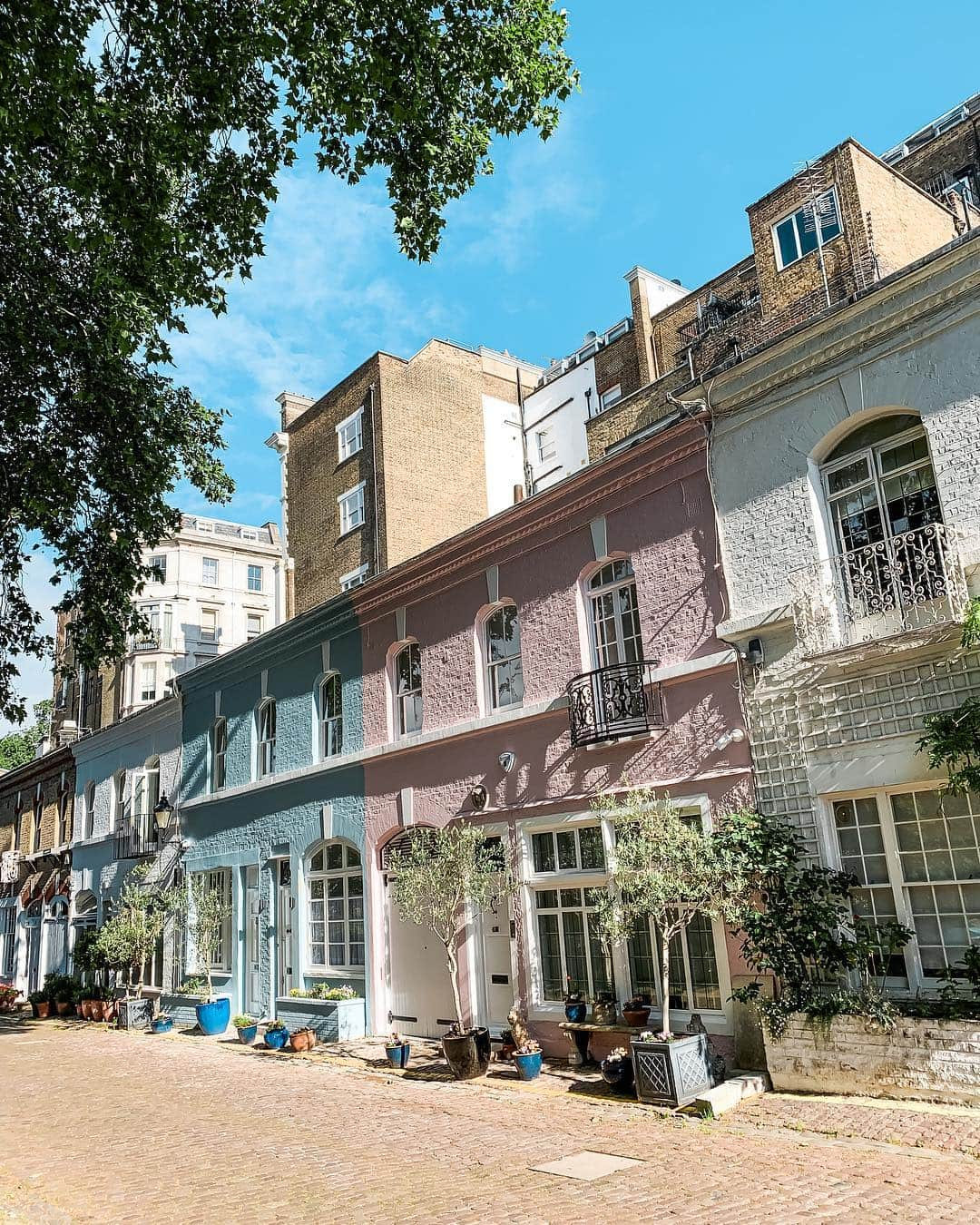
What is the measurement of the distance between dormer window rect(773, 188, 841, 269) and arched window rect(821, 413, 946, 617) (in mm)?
10308

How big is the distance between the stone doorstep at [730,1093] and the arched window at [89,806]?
74.9 ft

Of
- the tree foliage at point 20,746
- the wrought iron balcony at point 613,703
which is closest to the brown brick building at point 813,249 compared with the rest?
the wrought iron balcony at point 613,703

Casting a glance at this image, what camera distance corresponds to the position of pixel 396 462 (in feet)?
84.4

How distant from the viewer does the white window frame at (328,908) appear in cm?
1727

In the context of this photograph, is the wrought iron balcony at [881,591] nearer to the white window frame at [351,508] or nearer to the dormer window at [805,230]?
the dormer window at [805,230]

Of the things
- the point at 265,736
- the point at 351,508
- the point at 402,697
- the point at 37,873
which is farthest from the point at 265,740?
the point at 37,873

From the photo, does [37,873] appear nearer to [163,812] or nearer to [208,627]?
[163,812]

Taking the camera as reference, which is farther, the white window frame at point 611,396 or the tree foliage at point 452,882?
the white window frame at point 611,396

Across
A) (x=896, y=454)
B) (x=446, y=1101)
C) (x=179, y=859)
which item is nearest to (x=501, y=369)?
(x=179, y=859)

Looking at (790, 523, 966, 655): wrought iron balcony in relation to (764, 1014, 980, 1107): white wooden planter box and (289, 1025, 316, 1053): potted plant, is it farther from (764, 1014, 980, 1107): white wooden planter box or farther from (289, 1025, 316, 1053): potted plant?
(289, 1025, 316, 1053): potted plant

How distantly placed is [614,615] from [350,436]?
51.5 feet

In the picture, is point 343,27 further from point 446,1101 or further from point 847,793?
point 446,1101

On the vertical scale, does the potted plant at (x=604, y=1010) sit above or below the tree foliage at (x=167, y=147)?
below

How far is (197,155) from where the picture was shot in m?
8.92
